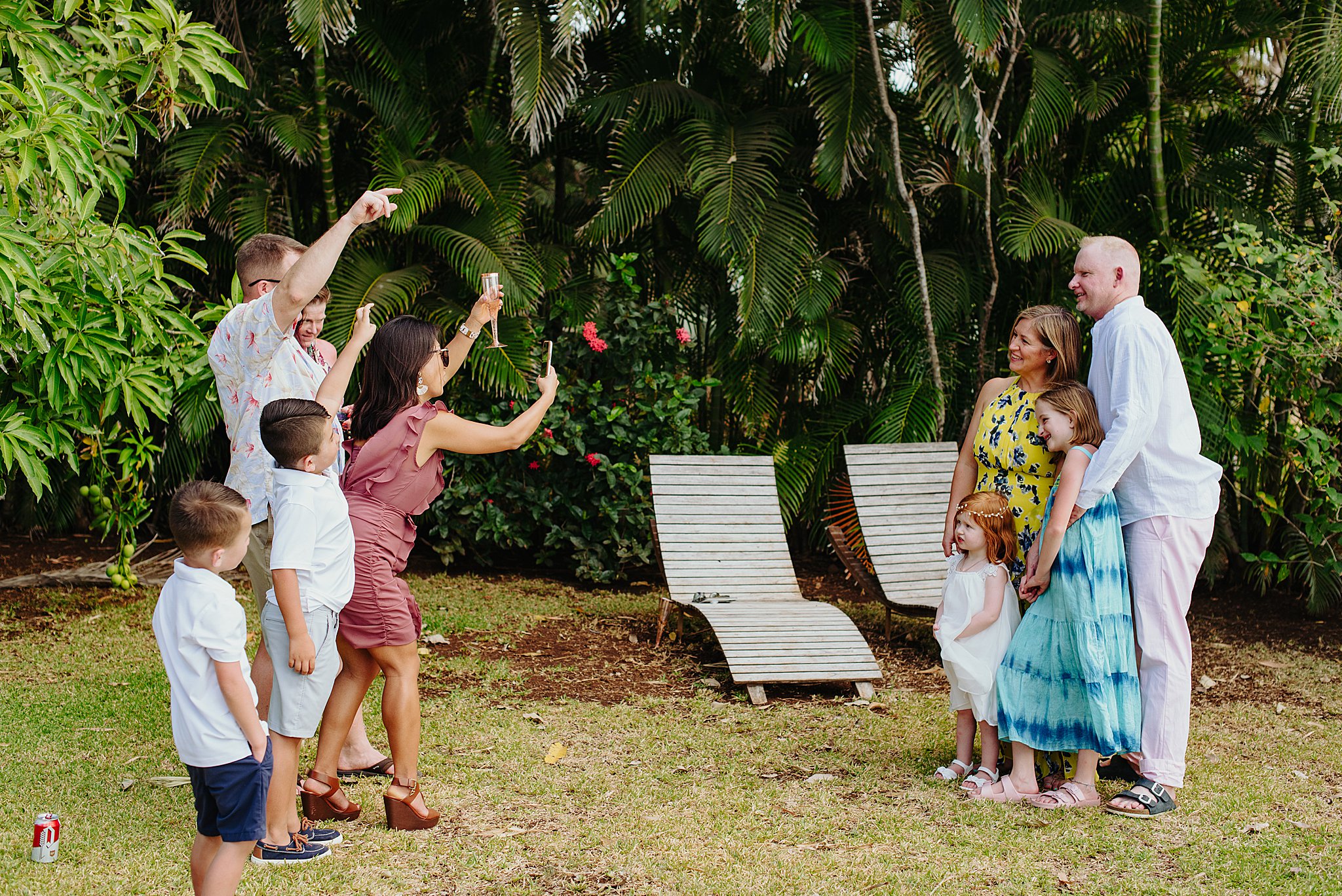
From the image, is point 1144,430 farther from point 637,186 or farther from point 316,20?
point 316,20

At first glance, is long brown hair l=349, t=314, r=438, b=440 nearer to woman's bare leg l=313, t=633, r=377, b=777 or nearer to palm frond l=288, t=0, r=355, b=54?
woman's bare leg l=313, t=633, r=377, b=777

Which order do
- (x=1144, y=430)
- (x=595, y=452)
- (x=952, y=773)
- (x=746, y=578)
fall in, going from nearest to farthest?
(x=1144, y=430), (x=952, y=773), (x=746, y=578), (x=595, y=452)

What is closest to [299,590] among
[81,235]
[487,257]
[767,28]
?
[81,235]

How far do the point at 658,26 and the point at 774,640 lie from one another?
4756 millimetres

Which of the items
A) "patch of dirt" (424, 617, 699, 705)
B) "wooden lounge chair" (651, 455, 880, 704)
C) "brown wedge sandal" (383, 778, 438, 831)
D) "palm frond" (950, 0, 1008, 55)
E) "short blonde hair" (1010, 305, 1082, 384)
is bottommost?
"patch of dirt" (424, 617, 699, 705)

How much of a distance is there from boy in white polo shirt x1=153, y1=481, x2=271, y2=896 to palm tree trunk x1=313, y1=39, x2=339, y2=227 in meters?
4.74

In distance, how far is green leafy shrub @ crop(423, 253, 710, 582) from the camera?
7805 mm

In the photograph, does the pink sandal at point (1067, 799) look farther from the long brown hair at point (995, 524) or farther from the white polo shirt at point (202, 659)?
the white polo shirt at point (202, 659)

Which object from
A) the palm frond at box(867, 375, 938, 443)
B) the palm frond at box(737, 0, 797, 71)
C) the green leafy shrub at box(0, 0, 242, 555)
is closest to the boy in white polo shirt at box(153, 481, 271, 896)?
the green leafy shrub at box(0, 0, 242, 555)

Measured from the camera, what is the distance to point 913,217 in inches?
291

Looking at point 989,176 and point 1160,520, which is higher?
point 989,176

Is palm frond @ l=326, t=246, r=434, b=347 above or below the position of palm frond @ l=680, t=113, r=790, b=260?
below

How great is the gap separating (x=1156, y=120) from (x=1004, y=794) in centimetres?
461

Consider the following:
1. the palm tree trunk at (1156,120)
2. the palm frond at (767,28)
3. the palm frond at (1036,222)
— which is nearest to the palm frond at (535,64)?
the palm frond at (767,28)
